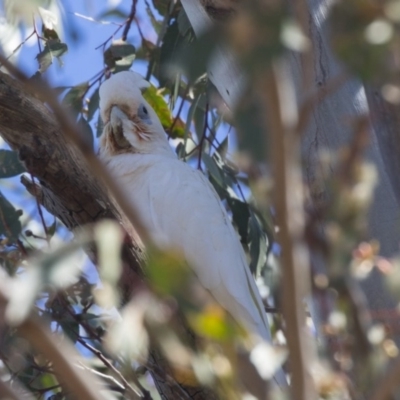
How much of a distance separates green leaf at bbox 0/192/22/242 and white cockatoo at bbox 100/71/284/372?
27 cm

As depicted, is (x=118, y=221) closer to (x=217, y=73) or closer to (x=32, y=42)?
(x=217, y=73)

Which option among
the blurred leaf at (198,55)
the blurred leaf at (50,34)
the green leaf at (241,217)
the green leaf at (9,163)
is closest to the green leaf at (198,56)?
the blurred leaf at (198,55)

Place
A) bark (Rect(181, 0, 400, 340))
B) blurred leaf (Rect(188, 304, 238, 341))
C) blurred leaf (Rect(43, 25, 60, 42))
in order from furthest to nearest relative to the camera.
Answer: blurred leaf (Rect(43, 25, 60, 42)) → bark (Rect(181, 0, 400, 340)) → blurred leaf (Rect(188, 304, 238, 341))

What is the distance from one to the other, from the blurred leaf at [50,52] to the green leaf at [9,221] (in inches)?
14.3

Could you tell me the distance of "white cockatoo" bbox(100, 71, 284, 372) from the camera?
76.9 inches

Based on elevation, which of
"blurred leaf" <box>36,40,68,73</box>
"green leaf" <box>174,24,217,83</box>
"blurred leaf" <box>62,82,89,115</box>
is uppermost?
"blurred leaf" <box>36,40,68,73</box>

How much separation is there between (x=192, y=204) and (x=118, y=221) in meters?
0.68

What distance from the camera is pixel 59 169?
1.37 meters

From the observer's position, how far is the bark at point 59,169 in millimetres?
1372

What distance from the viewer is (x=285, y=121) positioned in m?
0.58

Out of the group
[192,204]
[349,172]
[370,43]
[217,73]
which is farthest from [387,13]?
[192,204]

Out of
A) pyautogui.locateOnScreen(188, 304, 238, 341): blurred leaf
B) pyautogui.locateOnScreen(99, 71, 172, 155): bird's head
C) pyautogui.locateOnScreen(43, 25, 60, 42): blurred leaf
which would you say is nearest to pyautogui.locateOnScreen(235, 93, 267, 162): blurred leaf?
pyautogui.locateOnScreen(188, 304, 238, 341): blurred leaf

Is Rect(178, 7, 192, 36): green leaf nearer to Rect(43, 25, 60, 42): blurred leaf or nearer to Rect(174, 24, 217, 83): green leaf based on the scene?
Rect(43, 25, 60, 42): blurred leaf

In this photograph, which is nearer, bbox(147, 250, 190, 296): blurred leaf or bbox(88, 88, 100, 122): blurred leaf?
bbox(147, 250, 190, 296): blurred leaf
